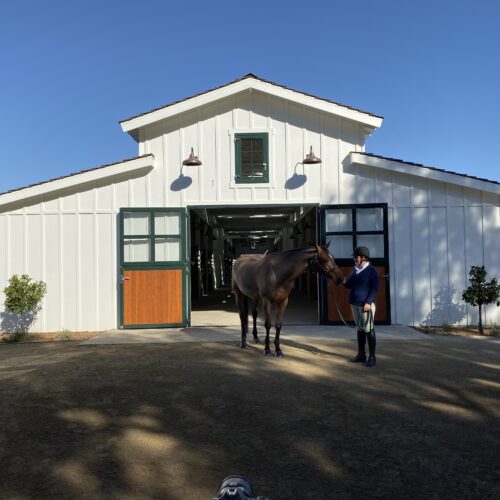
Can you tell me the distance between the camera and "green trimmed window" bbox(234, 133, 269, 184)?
9.45m

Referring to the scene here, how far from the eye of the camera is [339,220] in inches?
373

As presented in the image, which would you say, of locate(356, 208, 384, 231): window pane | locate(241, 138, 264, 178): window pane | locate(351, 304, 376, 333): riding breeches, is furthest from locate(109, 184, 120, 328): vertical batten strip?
locate(351, 304, 376, 333): riding breeches

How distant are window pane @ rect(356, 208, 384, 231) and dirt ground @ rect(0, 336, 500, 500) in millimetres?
3739

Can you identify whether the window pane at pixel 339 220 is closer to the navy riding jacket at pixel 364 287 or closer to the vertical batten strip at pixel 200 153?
the vertical batten strip at pixel 200 153

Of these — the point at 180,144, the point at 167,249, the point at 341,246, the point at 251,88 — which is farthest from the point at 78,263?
the point at 341,246

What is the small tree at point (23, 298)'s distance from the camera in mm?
8594

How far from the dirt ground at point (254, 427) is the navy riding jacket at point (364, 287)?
97 centimetres

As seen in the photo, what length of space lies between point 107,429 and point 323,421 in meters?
2.02

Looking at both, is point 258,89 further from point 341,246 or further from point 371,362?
point 371,362

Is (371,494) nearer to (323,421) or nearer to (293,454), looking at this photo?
(293,454)

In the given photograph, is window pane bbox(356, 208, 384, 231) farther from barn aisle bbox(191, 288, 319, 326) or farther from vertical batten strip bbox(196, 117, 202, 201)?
vertical batten strip bbox(196, 117, 202, 201)

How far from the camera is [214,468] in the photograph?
9.69ft

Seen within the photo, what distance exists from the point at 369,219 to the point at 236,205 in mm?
3149

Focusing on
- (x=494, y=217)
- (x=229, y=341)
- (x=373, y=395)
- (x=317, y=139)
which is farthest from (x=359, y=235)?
(x=373, y=395)
